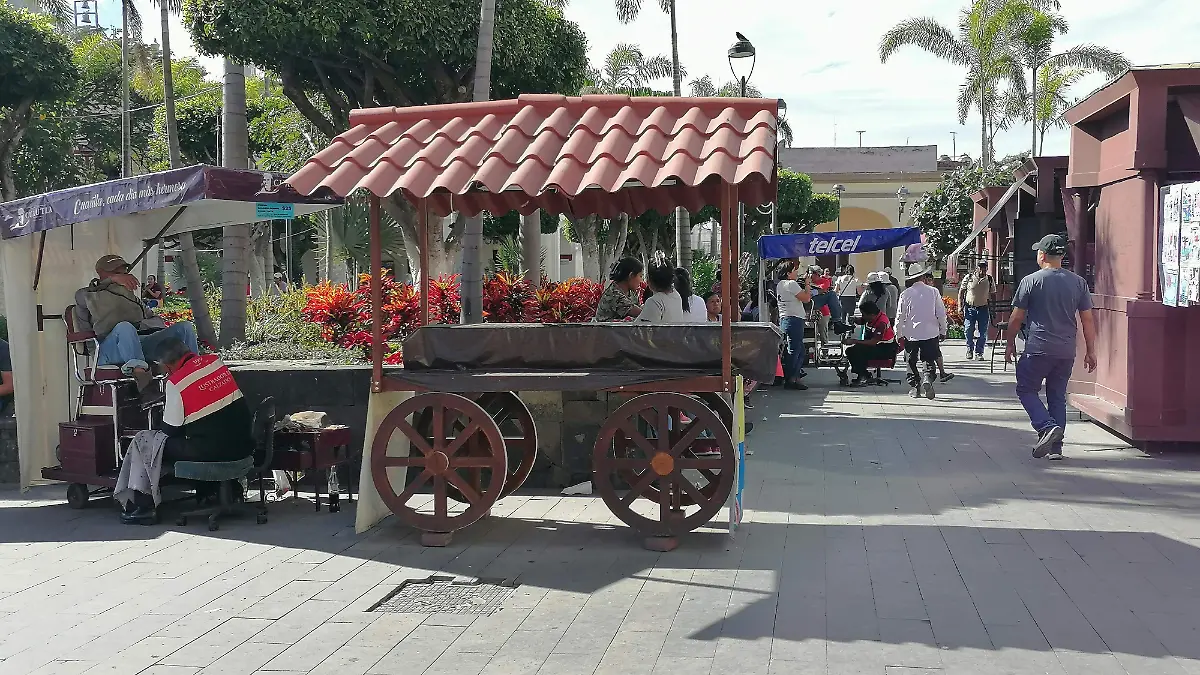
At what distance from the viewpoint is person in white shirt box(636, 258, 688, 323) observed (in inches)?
336

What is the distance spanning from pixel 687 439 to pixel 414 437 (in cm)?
166

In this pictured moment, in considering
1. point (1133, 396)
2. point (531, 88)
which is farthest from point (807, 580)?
point (531, 88)

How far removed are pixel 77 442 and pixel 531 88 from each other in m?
12.5

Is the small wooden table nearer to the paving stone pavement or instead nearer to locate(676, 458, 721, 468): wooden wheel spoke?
the paving stone pavement

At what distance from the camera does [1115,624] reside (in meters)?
5.12

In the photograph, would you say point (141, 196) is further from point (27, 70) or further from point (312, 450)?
point (27, 70)

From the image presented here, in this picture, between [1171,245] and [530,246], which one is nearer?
[1171,245]

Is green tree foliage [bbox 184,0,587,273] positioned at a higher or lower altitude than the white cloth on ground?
higher

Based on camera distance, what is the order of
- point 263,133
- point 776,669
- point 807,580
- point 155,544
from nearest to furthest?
point 776,669, point 807,580, point 155,544, point 263,133

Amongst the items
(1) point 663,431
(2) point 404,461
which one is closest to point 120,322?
(2) point 404,461

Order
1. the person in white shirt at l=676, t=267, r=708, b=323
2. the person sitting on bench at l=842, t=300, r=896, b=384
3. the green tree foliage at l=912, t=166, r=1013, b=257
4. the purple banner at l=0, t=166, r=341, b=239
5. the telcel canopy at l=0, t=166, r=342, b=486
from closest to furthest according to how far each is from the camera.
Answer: the purple banner at l=0, t=166, r=341, b=239, the telcel canopy at l=0, t=166, r=342, b=486, the person in white shirt at l=676, t=267, r=708, b=323, the person sitting on bench at l=842, t=300, r=896, b=384, the green tree foliage at l=912, t=166, r=1013, b=257

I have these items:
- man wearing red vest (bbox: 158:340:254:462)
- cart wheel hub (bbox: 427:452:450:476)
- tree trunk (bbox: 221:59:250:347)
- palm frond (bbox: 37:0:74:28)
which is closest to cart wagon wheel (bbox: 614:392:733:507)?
cart wheel hub (bbox: 427:452:450:476)

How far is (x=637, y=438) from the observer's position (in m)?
6.77

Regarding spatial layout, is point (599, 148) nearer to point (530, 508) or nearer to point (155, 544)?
point (530, 508)
